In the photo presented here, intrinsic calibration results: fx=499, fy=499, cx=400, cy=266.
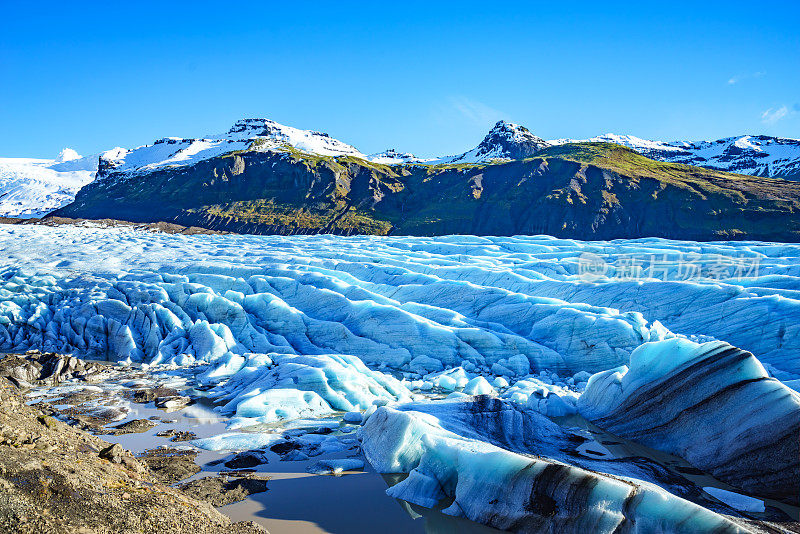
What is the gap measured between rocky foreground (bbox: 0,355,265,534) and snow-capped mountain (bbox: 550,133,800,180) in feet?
454

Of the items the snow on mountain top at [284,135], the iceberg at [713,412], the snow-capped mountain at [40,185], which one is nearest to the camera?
the iceberg at [713,412]

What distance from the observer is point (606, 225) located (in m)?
64.1

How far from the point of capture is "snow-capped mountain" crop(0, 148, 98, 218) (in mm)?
122412

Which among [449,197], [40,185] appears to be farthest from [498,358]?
[40,185]

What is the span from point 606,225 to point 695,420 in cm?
6187

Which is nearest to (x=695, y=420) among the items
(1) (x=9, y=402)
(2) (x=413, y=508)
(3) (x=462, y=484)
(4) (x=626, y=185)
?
(3) (x=462, y=484)

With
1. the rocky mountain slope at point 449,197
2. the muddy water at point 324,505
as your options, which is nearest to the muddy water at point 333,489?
the muddy water at point 324,505

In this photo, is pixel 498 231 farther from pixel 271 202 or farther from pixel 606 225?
pixel 271 202

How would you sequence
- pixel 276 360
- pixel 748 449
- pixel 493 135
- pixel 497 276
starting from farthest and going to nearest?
pixel 493 135
pixel 497 276
pixel 276 360
pixel 748 449

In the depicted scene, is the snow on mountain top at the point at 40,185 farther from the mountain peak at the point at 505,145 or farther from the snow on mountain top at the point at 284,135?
the mountain peak at the point at 505,145

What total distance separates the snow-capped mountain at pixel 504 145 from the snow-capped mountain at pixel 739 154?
41.0 ft

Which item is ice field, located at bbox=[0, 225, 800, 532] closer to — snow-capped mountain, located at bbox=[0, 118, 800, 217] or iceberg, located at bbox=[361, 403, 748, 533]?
iceberg, located at bbox=[361, 403, 748, 533]

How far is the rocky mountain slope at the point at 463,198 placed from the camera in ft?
202

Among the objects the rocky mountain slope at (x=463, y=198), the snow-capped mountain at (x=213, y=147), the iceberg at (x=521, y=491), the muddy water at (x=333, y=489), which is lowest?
the muddy water at (x=333, y=489)
